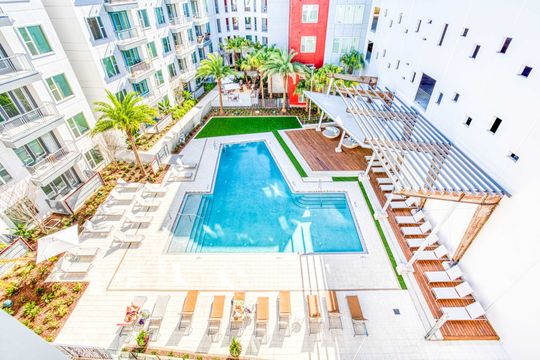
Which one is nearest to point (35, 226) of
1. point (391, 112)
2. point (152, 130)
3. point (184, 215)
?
point (184, 215)

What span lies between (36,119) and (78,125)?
366 centimetres

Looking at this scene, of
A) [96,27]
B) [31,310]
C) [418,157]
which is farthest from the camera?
[96,27]

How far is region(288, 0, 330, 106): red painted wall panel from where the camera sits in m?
27.2

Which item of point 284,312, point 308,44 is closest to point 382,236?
point 284,312

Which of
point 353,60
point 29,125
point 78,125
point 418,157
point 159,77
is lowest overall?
point 78,125

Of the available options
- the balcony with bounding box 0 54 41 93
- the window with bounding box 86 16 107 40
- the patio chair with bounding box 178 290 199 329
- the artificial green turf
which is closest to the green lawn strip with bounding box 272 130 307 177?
the artificial green turf

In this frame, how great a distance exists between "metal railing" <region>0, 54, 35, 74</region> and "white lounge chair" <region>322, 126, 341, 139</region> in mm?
23886

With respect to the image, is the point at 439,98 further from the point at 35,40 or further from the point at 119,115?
the point at 35,40

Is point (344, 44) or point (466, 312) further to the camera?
point (344, 44)

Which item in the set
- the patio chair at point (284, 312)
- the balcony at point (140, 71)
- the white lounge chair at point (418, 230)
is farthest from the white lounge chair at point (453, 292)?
the balcony at point (140, 71)

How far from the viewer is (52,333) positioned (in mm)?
12922

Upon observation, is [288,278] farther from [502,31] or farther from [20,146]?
[20,146]

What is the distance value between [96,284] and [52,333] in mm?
2741

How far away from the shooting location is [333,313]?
13.1m
